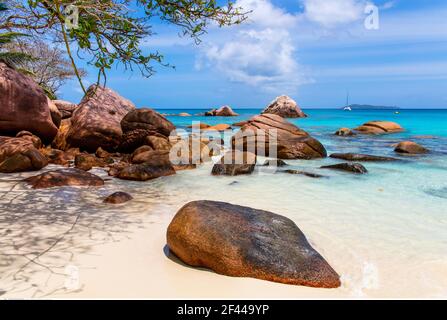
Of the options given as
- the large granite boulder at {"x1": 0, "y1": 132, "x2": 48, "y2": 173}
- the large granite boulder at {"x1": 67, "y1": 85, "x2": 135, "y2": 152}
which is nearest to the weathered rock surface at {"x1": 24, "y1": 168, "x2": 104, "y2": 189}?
the large granite boulder at {"x1": 0, "y1": 132, "x2": 48, "y2": 173}

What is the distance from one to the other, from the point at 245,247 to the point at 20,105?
8.98 metres

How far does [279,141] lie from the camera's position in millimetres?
12203

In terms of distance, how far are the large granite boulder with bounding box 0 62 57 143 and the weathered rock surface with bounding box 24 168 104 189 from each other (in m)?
3.92

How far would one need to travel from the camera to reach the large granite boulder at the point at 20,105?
9.64 m

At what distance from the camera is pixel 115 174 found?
26.6 ft

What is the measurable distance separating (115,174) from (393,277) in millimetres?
6213

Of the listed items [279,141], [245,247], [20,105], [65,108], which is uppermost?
[65,108]

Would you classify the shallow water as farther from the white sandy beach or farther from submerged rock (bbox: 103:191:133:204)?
submerged rock (bbox: 103:191:133:204)

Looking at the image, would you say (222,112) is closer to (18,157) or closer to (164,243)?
(18,157)

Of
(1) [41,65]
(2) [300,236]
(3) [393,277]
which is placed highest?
(1) [41,65]

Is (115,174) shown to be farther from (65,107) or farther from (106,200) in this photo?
(65,107)

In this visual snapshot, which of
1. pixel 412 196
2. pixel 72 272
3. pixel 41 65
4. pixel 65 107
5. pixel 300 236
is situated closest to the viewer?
pixel 72 272

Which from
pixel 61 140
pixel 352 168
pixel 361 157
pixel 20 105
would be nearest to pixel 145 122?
pixel 61 140
